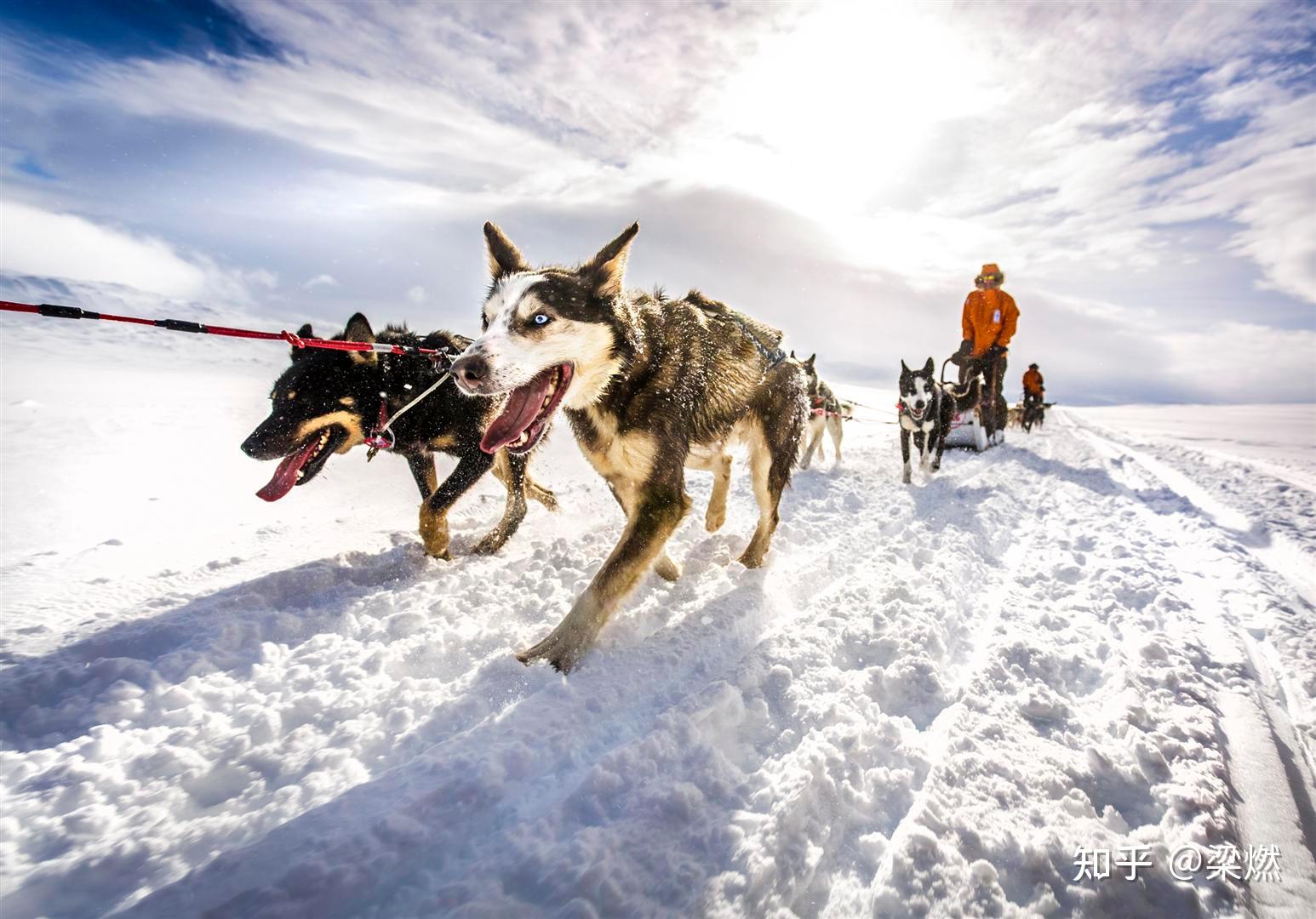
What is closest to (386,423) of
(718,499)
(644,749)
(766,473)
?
(718,499)

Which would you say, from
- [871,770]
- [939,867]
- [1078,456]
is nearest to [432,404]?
[871,770]

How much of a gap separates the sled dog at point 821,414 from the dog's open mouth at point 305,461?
6.15 metres

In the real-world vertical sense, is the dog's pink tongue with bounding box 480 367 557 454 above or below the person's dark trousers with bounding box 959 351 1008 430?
below

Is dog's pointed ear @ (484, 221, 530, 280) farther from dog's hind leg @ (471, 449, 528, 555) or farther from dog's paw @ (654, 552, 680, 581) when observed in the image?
dog's paw @ (654, 552, 680, 581)

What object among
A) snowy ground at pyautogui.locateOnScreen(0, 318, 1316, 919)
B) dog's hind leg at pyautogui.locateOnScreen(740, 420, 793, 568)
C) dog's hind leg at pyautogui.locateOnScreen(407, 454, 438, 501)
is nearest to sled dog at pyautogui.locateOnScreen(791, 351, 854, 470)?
dog's hind leg at pyautogui.locateOnScreen(740, 420, 793, 568)

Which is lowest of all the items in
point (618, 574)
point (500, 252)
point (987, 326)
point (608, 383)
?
point (618, 574)

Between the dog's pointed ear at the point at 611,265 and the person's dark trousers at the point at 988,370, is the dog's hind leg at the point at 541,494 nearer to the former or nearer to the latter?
the dog's pointed ear at the point at 611,265

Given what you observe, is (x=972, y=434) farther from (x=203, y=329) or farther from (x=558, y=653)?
(x=203, y=329)

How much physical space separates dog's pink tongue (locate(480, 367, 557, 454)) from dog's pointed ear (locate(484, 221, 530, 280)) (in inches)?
29.5

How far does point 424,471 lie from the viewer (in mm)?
3947

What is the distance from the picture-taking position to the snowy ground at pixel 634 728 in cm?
118

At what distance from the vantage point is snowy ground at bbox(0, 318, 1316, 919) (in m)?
1.18

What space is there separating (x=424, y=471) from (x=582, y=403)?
1995 mm

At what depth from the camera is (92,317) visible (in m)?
2.11
